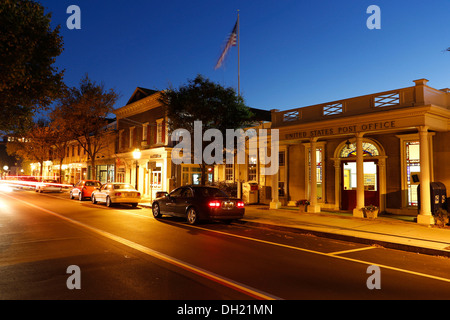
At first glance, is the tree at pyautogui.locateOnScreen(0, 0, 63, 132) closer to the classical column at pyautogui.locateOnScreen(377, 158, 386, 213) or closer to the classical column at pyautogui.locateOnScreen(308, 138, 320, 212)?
the classical column at pyautogui.locateOnScreen(308, 138, 320, 212)

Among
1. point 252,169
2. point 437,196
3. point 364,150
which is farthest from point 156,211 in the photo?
point 437,196

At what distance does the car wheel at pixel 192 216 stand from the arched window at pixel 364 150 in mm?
8742

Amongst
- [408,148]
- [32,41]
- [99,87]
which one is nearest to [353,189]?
[408,148]

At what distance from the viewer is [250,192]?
21.0m

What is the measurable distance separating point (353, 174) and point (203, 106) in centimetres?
859

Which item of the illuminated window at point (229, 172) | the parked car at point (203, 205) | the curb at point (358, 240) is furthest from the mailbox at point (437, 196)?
the illuminated window at point (229, 172)

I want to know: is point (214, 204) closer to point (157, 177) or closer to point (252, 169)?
point (252, 169)

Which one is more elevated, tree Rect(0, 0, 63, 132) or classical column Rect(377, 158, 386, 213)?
tree Rect(0, 0, 63, 132)

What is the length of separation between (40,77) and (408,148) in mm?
15304

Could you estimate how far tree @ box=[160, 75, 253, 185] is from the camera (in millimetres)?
17328

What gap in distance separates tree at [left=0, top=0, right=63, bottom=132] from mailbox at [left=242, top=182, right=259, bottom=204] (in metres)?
12.4

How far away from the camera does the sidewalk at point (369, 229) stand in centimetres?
914

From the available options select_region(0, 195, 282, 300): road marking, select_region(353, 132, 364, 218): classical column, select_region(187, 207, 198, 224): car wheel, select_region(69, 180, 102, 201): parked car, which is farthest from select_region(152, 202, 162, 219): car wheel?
select_region(69, 180, 102, 201): parked car
